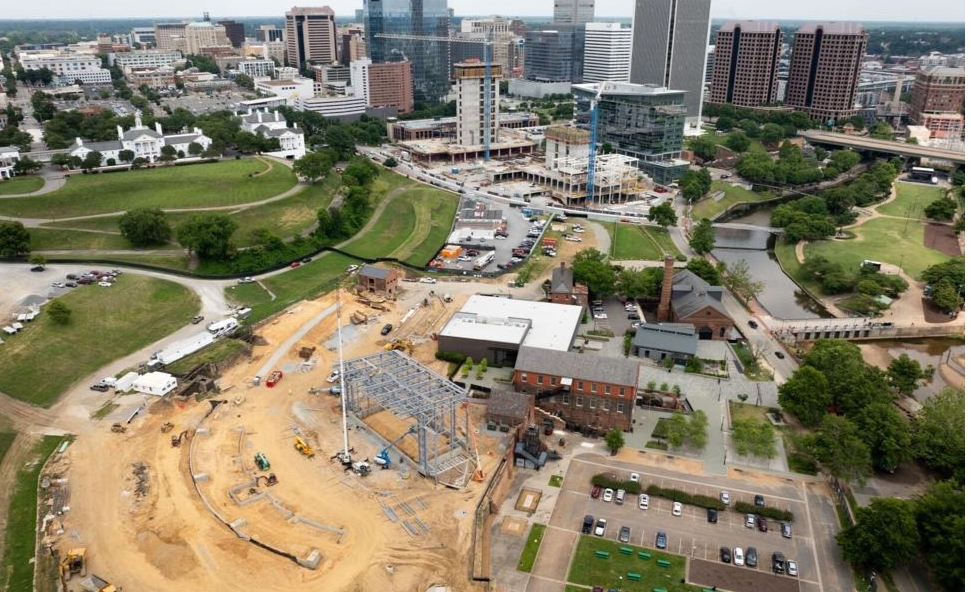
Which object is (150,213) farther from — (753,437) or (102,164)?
(753,437)

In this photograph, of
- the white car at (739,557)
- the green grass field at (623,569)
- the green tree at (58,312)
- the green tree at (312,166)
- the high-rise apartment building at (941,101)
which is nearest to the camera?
the green grass field at (623,569)

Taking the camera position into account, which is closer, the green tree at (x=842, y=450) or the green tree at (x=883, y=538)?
the green tree at (x=883, y=538)

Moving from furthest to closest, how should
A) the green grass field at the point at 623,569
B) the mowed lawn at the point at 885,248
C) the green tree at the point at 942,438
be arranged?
the mowed lawn at the point at 885,248 → the green tree at the point at 942,438 → the green grass field at the point at 623,569

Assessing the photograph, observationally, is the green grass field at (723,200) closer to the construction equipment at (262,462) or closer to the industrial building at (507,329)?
the industrial building at (507,329)

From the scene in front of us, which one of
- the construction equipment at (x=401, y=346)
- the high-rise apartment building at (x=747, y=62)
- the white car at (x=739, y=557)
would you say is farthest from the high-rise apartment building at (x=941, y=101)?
the white car at (x=739, y=557)

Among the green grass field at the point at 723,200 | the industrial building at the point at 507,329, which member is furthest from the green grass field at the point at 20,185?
the green grass field at the point at 723,200

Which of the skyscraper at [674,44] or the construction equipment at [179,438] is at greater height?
the skyscraper at [674,44]

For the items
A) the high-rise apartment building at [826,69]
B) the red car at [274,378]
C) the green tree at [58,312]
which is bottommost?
the red car at [274,378]
